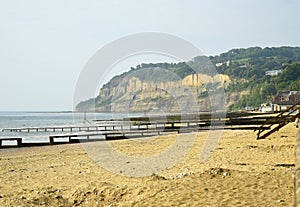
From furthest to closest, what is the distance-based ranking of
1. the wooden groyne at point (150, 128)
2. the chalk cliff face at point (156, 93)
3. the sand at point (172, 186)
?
1. the chalk cliff face at point (156, 93)
2. the wooden groyne at point (150, 128)
3. the sand at point (172, 186)

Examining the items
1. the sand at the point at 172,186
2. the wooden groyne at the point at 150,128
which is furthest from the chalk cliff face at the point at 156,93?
the sand at the point at 172,186

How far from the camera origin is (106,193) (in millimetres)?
9883

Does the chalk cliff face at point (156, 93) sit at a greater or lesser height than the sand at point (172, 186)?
greater

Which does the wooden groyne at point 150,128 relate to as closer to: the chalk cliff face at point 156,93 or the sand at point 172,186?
the chalk cliff face at point 156,93

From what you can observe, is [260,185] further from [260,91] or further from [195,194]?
[260,91]

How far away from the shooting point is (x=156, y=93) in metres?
99.9

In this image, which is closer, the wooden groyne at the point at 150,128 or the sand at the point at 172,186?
the sand at the point at 172,186

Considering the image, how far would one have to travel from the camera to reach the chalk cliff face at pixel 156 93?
49.3 m

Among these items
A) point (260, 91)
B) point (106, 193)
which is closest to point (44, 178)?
point (106, 193)

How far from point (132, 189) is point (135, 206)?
63.0 inches

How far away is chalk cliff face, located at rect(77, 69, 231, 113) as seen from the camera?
49.3m

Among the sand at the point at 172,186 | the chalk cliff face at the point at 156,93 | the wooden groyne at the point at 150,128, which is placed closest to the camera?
the sand at the point at 172,186

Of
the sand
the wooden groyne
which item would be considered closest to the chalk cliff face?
the wooden groyne

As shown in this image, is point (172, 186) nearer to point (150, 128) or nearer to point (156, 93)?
point (150, 128)
